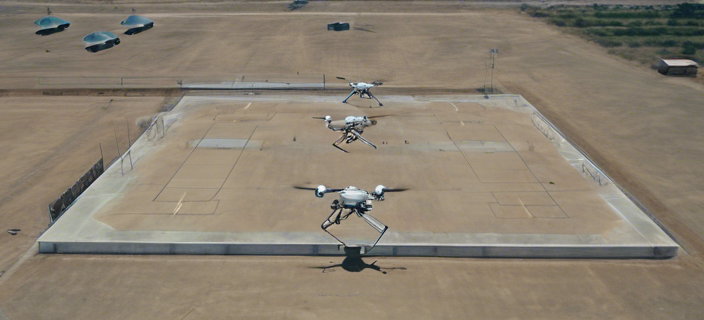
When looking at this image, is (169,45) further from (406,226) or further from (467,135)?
(406,226)

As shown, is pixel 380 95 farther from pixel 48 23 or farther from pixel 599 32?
pixel 48 23

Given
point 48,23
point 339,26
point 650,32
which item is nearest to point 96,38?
point 48,23

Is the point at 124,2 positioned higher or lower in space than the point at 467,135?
higher

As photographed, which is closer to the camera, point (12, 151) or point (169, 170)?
point (169, 170)

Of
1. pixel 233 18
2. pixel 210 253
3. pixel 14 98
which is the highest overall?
pixel 233 18

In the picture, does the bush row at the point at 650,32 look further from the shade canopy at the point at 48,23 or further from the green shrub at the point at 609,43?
the shade canopy at the point at 48,23

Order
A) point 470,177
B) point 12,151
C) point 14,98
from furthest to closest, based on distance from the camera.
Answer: point 14,98, point 12,151, point 470,177

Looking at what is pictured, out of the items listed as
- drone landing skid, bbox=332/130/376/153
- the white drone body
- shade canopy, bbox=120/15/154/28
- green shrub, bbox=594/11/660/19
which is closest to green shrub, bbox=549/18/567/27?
green shrub, bbox=594/11/660/19

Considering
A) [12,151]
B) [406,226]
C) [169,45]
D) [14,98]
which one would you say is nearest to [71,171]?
[12,151]
